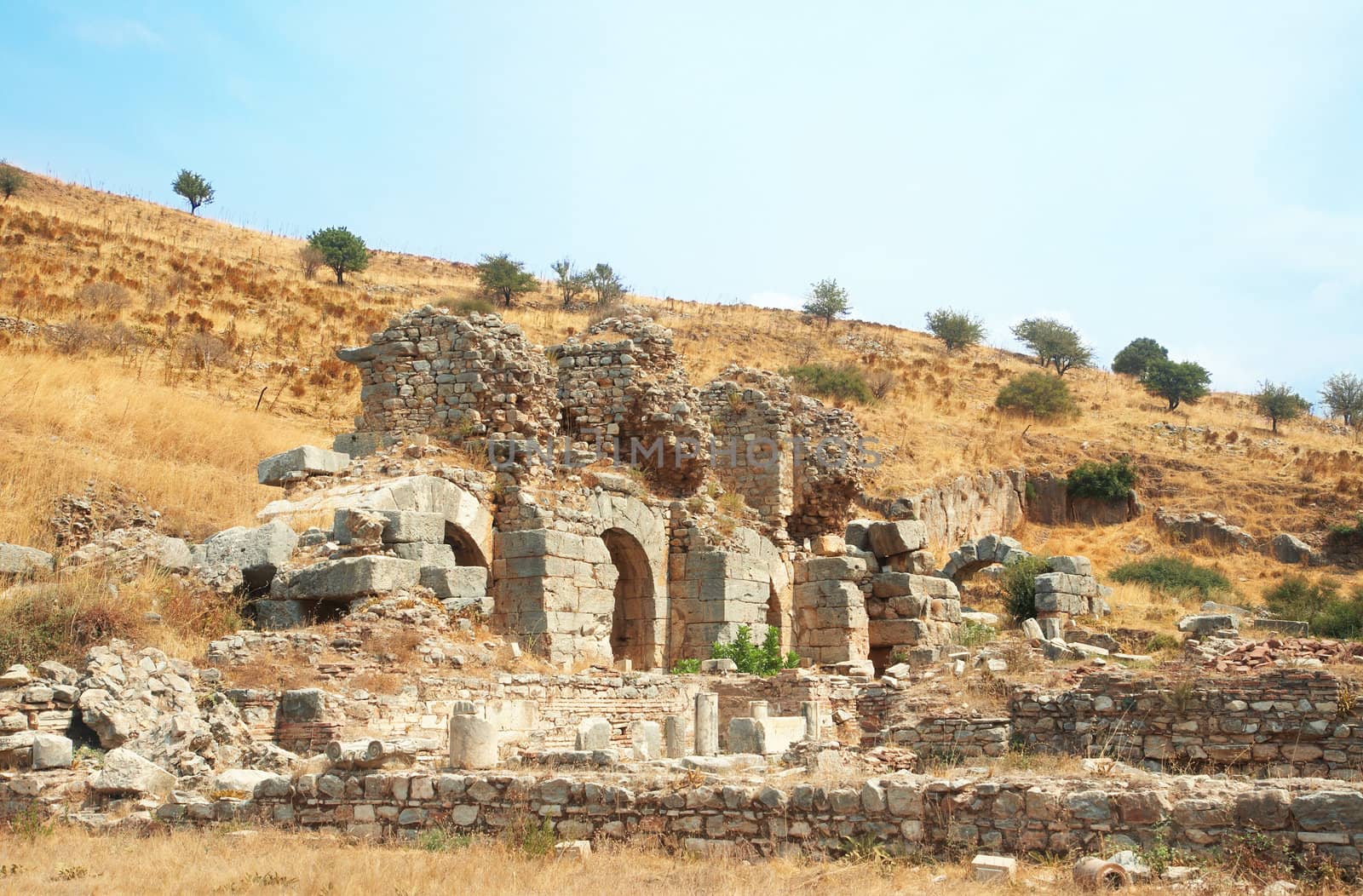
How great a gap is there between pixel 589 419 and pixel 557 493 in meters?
3.45

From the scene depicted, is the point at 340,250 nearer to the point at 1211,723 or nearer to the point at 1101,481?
the point at 1101,481

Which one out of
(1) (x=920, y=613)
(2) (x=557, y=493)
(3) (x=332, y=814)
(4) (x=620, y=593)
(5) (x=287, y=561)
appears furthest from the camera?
(1) (x=920, y=613)

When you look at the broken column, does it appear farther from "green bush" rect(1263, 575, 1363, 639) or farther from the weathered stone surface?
"green bush" rect(1263, 575, 1363, 639)

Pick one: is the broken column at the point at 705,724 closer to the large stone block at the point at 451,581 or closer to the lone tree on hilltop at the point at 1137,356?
the large stone block at the point at 451,581

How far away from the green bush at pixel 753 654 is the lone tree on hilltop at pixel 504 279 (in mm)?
33351

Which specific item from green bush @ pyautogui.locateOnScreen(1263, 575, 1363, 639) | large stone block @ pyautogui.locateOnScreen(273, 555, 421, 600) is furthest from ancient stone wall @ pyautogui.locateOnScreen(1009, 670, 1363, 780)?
green bush @ pyautogui.locateOnScreen(1263, 575, 1363, 639)

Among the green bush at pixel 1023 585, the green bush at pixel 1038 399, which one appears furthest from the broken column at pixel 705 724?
the green bush at pixel 1038 399

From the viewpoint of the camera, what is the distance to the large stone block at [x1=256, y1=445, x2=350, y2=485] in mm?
15516

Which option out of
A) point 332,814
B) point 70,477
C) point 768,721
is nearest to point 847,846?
point 332,814

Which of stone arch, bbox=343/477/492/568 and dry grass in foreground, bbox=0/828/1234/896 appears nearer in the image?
dry grass in foreground, bbox=0/828/1234/896

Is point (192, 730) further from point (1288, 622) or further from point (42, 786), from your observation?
point (1288, 622)

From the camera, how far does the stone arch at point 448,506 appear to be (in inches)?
572

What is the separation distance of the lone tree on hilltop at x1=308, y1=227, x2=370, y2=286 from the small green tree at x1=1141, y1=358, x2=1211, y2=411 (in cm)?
3654

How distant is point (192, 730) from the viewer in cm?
957
